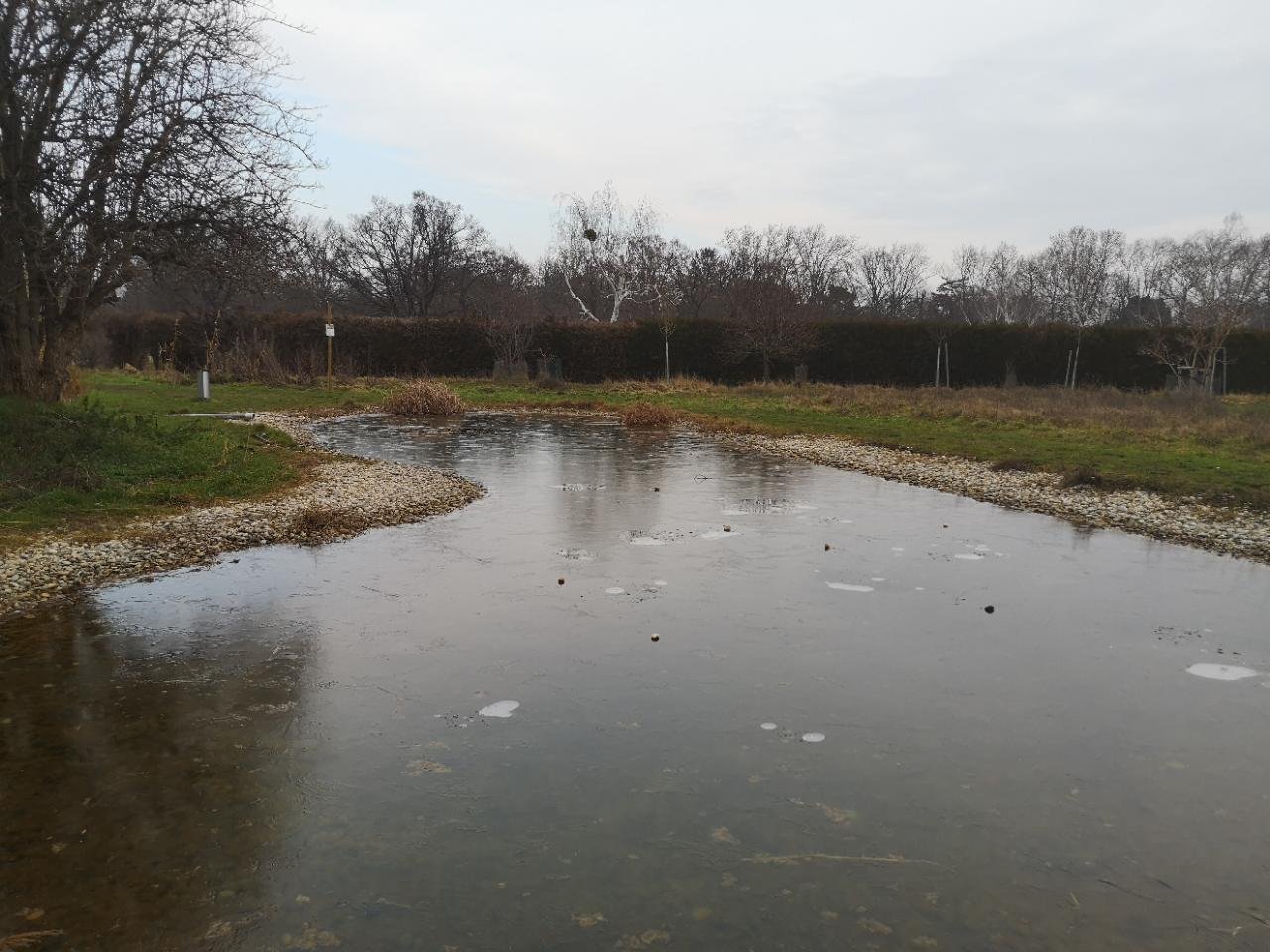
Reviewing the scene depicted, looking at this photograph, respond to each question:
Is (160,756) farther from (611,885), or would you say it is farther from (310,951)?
(611,885)

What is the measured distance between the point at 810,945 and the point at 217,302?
4239 cm

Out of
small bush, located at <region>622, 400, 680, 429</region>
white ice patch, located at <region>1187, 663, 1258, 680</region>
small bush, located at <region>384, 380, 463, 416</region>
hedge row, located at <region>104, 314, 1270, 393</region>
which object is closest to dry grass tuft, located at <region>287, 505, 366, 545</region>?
white ice patch, located at <region>1187, 663, 1258, 680</region>

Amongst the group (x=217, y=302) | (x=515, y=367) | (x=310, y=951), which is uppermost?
(x=217, y=302)

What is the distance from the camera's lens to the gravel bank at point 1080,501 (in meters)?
8.98

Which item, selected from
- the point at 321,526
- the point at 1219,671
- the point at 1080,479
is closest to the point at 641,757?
the point at 1219,671

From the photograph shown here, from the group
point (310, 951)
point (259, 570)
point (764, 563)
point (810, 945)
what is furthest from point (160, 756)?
point (764, 563)

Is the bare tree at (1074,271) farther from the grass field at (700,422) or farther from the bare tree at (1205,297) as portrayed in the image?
the grass field at (700,422)

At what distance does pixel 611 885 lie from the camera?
321 cm

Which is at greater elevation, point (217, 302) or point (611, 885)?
point (217, 302)

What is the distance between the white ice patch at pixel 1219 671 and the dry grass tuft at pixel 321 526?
714 cm

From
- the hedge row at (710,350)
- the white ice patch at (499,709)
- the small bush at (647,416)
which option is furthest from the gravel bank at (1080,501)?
the hedge row at (710,350)

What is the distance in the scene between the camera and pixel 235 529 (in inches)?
342

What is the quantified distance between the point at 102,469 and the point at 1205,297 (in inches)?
1226

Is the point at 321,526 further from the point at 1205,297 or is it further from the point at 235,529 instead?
the point at 1205,297
